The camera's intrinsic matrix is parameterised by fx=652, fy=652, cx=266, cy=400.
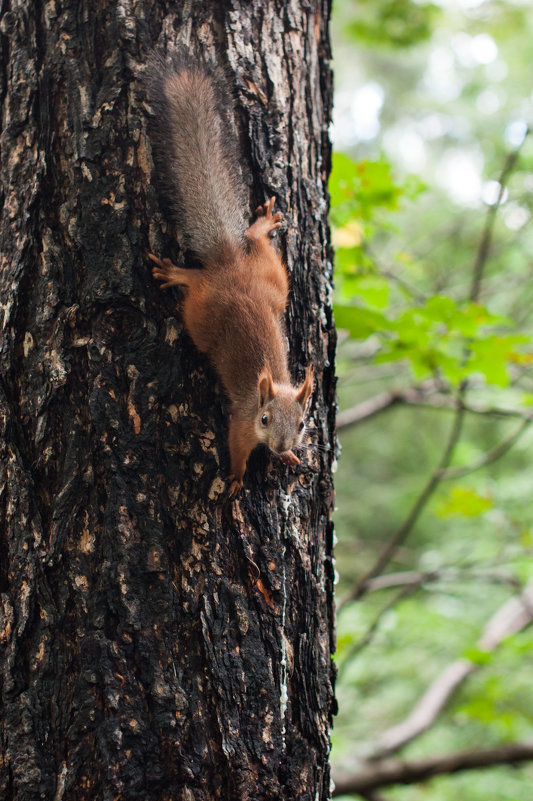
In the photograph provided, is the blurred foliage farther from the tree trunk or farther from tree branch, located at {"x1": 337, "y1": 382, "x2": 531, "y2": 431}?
the tree trunk

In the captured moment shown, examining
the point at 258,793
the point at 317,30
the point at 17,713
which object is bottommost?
the point at 258,793

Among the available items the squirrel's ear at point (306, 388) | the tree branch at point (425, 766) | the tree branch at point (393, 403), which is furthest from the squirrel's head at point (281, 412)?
the tree branch at point (425, 766)

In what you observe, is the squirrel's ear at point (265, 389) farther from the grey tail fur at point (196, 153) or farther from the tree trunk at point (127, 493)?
the grey tail fur at point (196, 153)

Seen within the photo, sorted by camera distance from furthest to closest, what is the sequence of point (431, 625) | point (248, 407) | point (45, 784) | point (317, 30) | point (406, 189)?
1. point (431, 625)
2. point (406, 189)
3. point (317, 30)
4. point (248, 407)
5. point (45, 784)

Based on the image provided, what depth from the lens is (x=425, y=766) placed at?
12.7ft

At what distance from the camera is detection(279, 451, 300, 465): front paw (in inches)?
68.6

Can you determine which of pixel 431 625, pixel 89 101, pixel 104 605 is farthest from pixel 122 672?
pixel 431 625

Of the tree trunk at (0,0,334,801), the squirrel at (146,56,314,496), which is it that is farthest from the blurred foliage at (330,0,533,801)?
the tree trunk at (0,0,334,801)

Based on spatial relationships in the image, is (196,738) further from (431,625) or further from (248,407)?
(431,625)

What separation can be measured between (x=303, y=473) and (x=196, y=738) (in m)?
0.68

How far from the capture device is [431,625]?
5.27 m

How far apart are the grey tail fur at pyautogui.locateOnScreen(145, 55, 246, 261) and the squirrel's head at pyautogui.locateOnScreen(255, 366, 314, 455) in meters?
0.45

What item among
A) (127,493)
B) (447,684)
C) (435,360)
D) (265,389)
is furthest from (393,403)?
(127,493)

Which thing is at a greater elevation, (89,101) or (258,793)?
(89,101)
